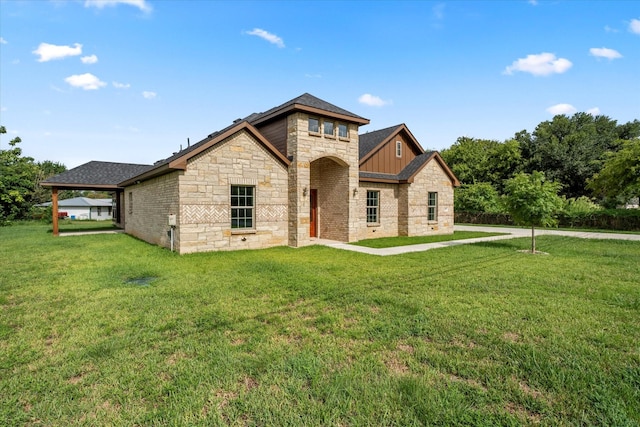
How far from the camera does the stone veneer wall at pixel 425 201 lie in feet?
56.9

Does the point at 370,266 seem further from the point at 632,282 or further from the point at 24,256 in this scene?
the point at 24,256

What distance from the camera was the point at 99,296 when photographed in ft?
19.3

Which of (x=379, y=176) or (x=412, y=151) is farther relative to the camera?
(x=412, y=151)

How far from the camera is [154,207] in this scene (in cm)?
1351

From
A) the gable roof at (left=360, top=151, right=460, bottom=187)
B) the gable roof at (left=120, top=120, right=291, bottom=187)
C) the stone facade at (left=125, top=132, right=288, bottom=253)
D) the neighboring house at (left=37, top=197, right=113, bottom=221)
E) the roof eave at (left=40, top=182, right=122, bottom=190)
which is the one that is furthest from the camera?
the neighboring house at (left=37, top=197, right=113, bottom=221)

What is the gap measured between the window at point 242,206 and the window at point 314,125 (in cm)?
366

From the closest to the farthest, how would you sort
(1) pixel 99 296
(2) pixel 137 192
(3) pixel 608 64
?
(1) pixel 99 296 → (3) pixel 608 64 → (2) pixel 137 192

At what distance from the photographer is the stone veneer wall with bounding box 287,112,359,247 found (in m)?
12.8

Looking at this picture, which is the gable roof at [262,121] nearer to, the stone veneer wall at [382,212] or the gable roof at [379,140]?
the gable roof at [379,140]

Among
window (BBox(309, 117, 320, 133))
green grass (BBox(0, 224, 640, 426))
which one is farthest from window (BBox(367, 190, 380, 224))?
green grass (BBox(0, 224, 640, 426))

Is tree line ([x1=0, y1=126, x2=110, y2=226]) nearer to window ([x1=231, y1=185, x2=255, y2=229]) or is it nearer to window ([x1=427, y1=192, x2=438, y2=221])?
window ([x1=231, y1=185, x2=255, y2=229])

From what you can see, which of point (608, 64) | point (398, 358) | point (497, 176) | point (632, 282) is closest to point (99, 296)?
point (398, 358)

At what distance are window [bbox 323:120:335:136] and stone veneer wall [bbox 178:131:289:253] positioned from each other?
103 inches

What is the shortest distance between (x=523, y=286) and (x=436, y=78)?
36.7 feet
